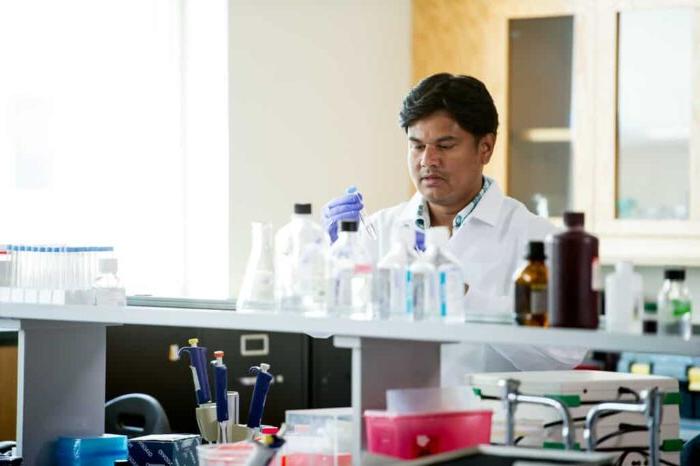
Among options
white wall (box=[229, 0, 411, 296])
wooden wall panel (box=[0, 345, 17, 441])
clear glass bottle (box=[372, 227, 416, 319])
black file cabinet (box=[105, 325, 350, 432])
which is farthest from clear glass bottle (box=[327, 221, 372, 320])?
white wall (box=[229, 0, 411, 296])

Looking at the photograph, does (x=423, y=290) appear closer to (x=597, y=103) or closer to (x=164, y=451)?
(x=164, y=451)

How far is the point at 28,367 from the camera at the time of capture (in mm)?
2254

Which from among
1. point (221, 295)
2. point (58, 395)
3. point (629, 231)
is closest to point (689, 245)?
point (629, 231)

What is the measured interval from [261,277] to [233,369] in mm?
1449

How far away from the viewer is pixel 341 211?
94.7 inches

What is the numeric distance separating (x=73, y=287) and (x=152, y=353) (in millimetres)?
1219

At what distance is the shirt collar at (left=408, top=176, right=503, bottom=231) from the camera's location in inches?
105

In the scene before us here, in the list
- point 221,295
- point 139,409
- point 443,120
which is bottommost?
point 139,409

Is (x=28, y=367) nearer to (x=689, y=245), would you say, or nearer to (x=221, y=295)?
(x=221, y=295)

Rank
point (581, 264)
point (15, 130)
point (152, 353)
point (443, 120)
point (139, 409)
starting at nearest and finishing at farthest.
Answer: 1. point (581, 264)
2. point (443, 120)
3. point (139, 409)
4. point (152, 353)
5. point (15, 130)

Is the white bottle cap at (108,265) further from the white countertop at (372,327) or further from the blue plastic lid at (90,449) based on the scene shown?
the blue plastic lid at (90,449)

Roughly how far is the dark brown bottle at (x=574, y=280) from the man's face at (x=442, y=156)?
2.99ft

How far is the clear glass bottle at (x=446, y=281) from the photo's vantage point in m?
1.81

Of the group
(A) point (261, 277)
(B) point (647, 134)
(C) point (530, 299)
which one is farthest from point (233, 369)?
(B) point (647, 134)
